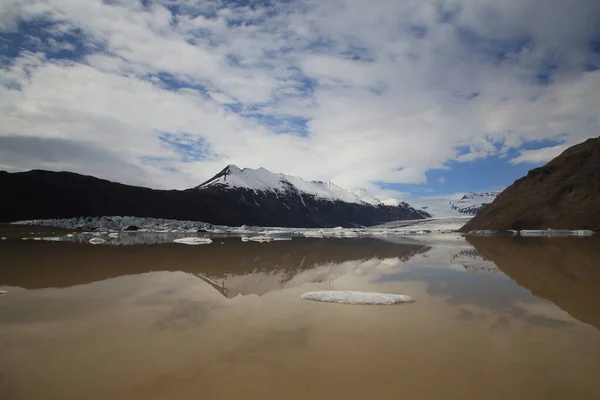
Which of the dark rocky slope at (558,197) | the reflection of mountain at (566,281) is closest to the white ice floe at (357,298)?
the reflection of mountain at (566,281)

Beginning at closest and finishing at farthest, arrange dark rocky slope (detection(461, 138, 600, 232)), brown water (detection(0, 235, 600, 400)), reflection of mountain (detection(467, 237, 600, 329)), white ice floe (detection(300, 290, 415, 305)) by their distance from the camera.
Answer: brown water (detection(0, 235, 600, 400)) → reflection of mountain (detection(467, 237, 600, 329)) → white ice floe (detection(300, 290, 415, 305)) → dark rocky slope (detection(461, 138, 600, 232))

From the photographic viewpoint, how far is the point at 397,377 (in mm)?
5023

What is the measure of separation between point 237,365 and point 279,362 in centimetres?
68

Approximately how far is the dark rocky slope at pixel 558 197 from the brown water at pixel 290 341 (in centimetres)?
5648

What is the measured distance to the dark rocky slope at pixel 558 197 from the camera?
56.7 metres

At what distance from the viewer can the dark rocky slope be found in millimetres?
56719

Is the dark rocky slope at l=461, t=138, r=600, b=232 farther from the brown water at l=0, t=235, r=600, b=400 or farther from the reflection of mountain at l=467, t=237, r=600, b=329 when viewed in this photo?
the brown water at l=0, t=235, r=600, b=400

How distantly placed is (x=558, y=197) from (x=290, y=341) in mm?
75111

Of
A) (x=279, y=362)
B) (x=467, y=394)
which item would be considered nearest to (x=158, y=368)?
(x=279, y=362)

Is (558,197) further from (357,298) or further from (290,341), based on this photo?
(290,341)

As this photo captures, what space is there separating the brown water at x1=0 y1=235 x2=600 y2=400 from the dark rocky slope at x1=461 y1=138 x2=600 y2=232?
56484 millimetres

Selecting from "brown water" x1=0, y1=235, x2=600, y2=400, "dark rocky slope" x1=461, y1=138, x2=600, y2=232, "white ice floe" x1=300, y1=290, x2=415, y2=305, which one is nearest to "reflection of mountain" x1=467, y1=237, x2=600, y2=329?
"brown water" x1=0, y1=235, x2=600, y2=400

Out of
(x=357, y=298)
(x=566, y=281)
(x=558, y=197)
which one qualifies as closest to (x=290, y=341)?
(x=357, y=298)

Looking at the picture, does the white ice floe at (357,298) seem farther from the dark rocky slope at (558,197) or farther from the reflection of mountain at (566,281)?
the dark rocky slope at (558,197)
